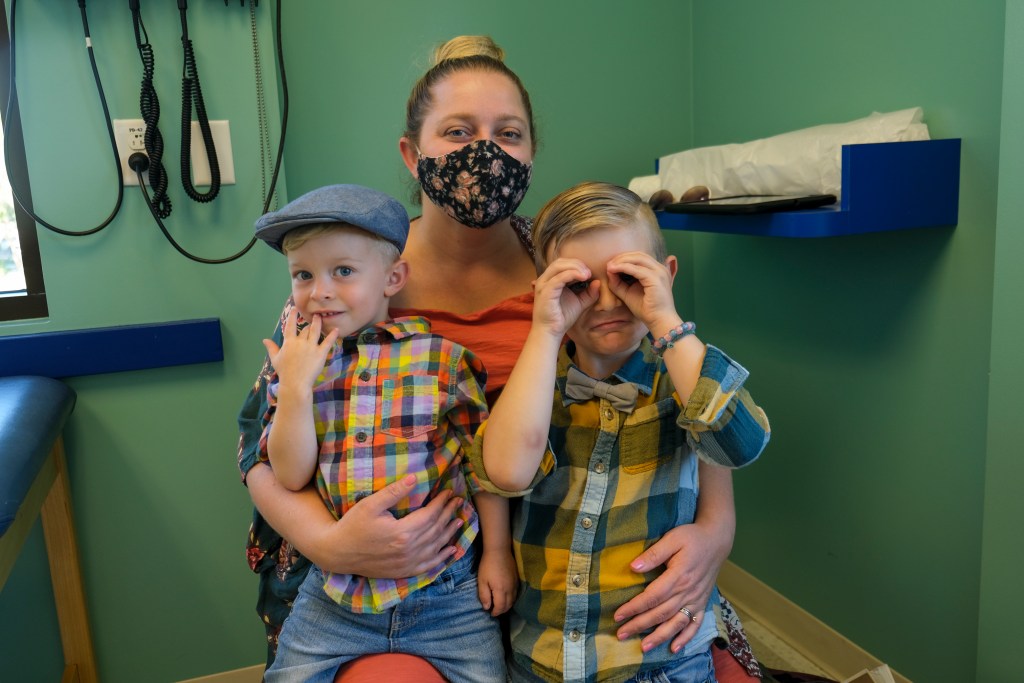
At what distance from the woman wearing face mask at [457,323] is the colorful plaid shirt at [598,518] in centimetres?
3

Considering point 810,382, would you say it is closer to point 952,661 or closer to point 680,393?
point 952,661

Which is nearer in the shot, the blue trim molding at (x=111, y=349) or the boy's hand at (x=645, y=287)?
the boy's hand at (x=645, y=287)

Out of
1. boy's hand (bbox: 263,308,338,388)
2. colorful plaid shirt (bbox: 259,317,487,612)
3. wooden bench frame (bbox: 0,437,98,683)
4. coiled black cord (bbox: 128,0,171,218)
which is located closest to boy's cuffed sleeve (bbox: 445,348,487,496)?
colorful plaid shirt (bbox: 259,317,487,612)

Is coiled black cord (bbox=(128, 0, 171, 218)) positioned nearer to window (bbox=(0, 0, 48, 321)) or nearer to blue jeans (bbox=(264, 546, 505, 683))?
window (bbox=(0, 0, 48, 321))

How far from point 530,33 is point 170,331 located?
122 centimetres

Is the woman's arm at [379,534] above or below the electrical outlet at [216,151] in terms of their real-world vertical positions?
below

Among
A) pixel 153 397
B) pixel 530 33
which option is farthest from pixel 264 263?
pixel 530 33

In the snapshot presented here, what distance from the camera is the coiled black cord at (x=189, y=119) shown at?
1824 millimetres

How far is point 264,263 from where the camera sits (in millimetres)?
1979

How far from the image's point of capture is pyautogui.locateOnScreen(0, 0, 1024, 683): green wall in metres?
1.64

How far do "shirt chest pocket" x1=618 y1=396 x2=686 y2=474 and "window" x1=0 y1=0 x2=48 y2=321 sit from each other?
144 centimetres

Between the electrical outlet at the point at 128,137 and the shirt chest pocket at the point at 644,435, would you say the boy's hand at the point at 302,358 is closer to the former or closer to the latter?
the shirt chest pocket at the point at 644,435

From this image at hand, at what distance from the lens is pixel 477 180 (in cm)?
143

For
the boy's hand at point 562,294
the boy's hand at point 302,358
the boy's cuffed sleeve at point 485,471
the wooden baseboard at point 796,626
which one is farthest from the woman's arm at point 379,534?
the wooden baseboard at point 796,626
